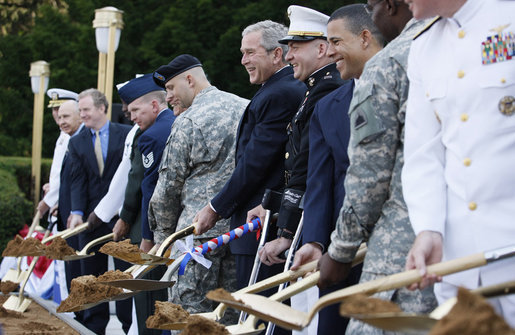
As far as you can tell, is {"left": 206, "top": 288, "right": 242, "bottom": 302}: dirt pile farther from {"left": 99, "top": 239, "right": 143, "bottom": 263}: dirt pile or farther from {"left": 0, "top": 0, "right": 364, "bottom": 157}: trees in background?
{"left": 0, "top": 0, "right": 364, "bottom": 157}: trees in background

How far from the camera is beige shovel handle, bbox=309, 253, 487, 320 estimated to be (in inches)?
94.2

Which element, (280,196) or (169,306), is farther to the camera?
(280,196)

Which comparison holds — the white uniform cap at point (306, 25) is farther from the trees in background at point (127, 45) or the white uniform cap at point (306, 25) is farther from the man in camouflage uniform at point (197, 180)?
the trees in background at point (127, 45)

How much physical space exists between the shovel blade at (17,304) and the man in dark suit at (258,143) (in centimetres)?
358

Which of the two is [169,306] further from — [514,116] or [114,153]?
[114,153]

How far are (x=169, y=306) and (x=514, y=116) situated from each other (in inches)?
79.7

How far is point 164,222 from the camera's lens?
233 inches

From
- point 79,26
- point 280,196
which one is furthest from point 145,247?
point 79,26

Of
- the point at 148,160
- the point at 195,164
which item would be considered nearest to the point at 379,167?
the point at 195,164

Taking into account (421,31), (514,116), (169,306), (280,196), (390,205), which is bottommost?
(169,306)

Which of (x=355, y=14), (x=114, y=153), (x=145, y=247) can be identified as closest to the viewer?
(x=355, y=14)

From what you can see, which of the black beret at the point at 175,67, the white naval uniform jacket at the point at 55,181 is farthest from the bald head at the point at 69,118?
the black beret at the point at 175,67

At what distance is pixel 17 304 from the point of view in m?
8.36

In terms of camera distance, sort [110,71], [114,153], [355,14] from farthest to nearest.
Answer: [110,71], [114,153], [355,14]
